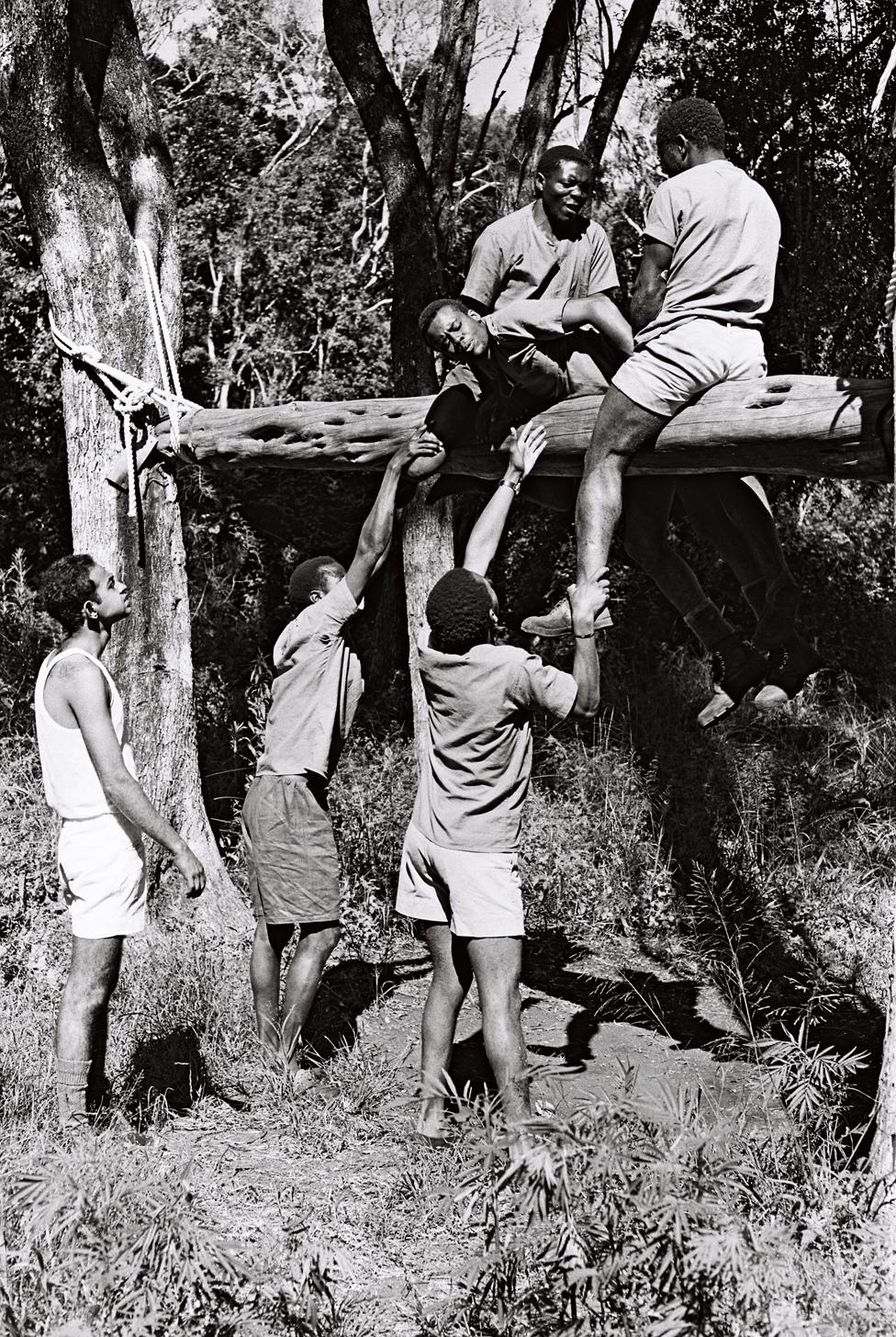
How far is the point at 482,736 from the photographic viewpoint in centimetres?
455

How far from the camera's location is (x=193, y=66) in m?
17.3

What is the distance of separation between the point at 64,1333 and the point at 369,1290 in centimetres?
127

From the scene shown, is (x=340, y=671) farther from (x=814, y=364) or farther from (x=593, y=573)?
(x=814, y=364)

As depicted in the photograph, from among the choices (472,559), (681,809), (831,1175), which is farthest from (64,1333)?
(681,809)

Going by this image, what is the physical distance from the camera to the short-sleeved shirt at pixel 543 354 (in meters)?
4.99

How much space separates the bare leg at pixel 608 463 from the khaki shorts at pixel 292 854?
1383mm

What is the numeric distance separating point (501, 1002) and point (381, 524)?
1.65m

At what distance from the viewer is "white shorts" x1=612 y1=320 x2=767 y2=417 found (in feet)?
15.5

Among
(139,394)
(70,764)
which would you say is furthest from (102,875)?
(139,394)

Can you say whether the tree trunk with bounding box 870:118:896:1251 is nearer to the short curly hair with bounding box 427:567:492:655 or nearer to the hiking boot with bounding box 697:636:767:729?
the hiking boot with bounding box 697:636:767:729

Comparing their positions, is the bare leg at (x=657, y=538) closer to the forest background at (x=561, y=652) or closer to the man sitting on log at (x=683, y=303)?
the man sitting on log at (x=683, y=303)

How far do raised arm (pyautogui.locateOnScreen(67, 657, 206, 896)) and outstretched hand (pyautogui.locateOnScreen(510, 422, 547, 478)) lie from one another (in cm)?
159

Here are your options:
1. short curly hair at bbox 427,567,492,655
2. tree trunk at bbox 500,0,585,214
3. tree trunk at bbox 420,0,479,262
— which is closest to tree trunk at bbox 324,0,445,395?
tree trunk at bbox 420,0,479,262

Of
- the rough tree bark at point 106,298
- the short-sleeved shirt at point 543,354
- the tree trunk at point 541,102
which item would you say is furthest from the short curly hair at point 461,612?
the tree trunk at point 541,102
